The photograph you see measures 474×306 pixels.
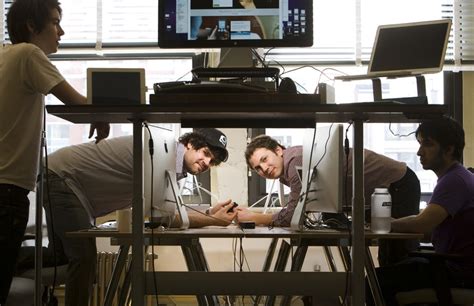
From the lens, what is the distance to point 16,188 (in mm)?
2137

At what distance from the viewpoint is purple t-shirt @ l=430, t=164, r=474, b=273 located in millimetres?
2695

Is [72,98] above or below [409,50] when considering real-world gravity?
below

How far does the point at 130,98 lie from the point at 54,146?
3097 mm

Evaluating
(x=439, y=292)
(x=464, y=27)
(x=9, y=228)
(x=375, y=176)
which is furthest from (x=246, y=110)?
(x=464, y=27)

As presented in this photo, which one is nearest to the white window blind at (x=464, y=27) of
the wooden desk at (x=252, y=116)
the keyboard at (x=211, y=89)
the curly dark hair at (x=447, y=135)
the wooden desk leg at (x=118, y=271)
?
the curly dark hair at (x=447, y=135)

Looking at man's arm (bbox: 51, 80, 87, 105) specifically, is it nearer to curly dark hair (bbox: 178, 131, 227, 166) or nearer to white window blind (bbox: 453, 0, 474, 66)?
curly dark hair (bbox: 178, 131, 227, 166)

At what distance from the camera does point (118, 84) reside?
195 centimetres

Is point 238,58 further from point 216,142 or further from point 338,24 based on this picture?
point 338,24

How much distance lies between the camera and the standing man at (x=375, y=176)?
3.29 metres

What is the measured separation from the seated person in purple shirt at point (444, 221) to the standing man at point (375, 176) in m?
0.42

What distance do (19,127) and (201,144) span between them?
1.39 metres

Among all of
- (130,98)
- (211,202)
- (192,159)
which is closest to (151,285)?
(130,98)

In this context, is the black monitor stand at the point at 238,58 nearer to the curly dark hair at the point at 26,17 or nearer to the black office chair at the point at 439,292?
the curly dark hair at the point at 26,17

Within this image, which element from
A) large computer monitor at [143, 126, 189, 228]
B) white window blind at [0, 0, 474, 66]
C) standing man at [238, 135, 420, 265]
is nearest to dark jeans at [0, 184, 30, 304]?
large computer monitor at [143, 126, 189, 228]
